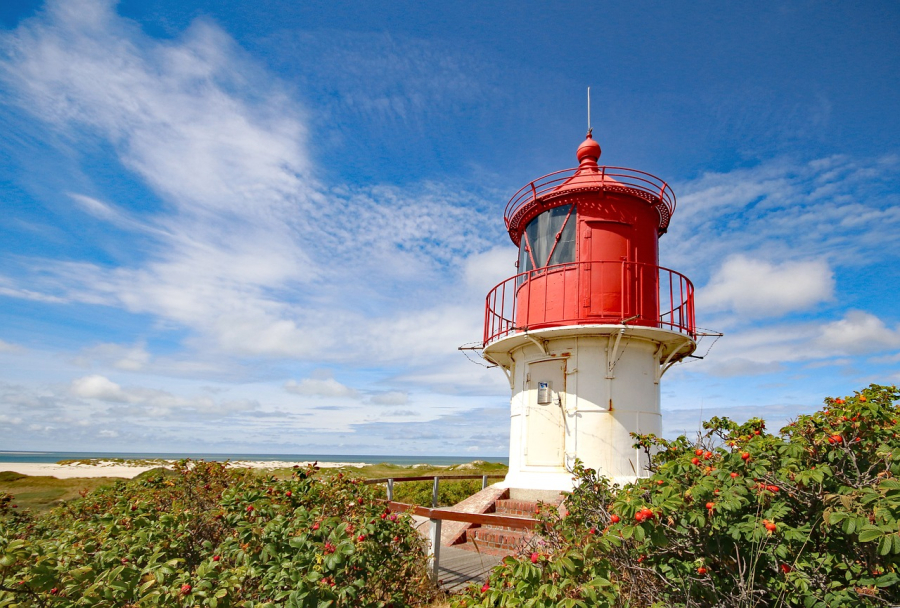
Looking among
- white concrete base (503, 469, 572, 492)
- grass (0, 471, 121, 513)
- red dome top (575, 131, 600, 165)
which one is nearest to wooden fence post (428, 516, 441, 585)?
white concrete base (503, 469, 572, 492)

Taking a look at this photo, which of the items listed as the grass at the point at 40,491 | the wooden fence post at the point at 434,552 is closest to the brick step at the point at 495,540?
Answer: the wooden fence post at the point at 434,552

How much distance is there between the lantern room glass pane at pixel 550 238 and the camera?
38.1 ft

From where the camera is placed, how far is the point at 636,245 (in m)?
11.6

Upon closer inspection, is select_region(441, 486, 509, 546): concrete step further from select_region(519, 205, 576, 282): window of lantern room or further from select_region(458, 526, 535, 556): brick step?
select_region(519, 205, 576, 282): window of lantern room

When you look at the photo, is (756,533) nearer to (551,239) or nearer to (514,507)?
(514,507)

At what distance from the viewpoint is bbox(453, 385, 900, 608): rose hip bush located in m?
3.57

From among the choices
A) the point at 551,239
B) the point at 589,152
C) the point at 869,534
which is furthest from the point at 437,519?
the point at 589,152

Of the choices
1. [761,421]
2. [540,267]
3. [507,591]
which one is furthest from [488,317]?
[507,591]

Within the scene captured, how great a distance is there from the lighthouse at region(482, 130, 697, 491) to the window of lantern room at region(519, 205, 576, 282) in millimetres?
25

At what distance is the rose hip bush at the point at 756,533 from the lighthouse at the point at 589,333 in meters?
5.76

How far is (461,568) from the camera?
8.35m

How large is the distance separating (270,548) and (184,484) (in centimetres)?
325

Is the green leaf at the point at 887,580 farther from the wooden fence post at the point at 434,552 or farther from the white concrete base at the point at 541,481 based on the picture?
the white concrete base at the point at 541,481

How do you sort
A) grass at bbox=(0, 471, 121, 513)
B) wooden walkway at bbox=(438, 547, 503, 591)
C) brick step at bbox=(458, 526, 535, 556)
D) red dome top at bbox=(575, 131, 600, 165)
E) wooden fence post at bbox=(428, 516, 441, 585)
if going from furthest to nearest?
grass at bbox=(0, 471, 121, 513), red dome top at bbox=(575, 131, 600, 165), brick step at bbox=(458, 526, 535, 556), wooden walkway at bbox=(438, 547, 503, 591), wooden fence post at bbox=(428, 516, 441, 585)
